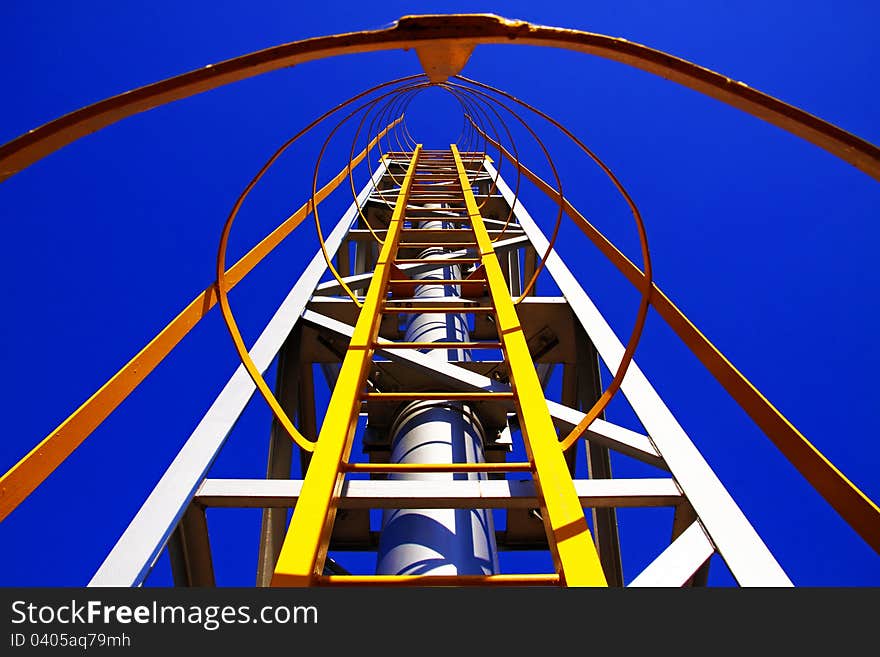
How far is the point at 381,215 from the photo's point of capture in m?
8.27

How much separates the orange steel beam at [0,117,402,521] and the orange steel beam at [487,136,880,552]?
226 cm

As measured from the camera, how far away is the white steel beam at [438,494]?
8.34 ft

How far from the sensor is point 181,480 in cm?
264

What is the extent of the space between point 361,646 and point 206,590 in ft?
1.18

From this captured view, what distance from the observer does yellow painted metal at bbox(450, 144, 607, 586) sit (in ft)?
5.72

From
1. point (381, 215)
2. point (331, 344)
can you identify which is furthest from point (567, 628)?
point (381, 215)

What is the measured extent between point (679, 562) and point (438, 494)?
3.29 feet

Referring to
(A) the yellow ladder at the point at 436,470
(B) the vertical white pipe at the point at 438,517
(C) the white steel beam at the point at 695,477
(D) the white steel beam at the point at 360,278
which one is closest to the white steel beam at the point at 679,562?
(C) the white steel beam at the point at 695,477

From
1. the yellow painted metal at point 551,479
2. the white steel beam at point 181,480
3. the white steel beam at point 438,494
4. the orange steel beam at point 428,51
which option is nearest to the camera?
the orange steel beam at point 428,51

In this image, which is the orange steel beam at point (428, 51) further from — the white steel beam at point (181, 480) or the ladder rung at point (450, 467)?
the white steel beam at point (181, 480)

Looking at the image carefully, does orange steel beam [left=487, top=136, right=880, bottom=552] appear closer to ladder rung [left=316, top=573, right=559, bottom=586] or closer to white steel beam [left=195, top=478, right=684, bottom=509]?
white steel beam [left=195, top=478, right=684, bottom=509]

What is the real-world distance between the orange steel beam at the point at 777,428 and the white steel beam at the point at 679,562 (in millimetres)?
512

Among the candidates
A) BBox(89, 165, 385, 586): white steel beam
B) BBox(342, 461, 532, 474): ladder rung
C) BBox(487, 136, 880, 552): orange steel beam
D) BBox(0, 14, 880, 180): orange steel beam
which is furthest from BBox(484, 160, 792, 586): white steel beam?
BBox(89, 165, 385, 586): white steel beam

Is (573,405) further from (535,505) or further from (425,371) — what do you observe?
(535,505)
